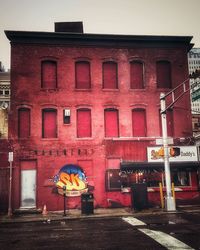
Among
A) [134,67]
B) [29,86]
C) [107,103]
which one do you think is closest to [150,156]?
[107,103]

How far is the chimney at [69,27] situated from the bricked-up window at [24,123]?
24.1 feet

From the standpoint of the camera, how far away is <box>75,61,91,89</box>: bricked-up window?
69.5ft

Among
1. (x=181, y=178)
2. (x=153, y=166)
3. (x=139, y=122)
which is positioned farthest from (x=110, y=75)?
(x=181, y=178)

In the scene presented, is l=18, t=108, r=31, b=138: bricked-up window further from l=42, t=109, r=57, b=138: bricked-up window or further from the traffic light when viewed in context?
the traffic light

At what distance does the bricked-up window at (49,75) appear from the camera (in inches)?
821

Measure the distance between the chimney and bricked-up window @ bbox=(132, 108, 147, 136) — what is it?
799cm

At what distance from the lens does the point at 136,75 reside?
2192 cm

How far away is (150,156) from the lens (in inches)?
804

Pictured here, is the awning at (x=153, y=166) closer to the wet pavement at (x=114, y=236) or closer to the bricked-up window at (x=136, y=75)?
the bricked-up window at (x=136, y=75)

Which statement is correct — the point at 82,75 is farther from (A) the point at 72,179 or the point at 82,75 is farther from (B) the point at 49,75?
(A) the point at 72,179

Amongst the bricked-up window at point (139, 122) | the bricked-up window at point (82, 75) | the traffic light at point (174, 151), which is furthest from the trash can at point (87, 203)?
the bricked-up window at point (82, 75)

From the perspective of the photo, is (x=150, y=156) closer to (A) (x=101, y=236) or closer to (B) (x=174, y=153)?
(B) (x=174, y=153)

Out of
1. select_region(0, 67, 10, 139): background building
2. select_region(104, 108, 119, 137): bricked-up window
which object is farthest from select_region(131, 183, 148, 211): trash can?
select_region(0, 67, 10, 139): background building

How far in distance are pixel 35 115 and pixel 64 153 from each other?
3218 millimetres
